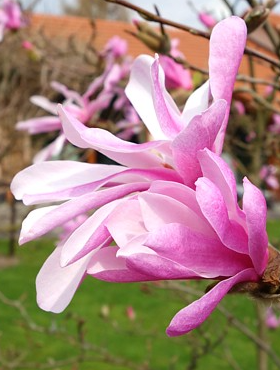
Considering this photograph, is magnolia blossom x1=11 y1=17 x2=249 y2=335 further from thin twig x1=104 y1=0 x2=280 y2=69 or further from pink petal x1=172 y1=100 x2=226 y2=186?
thin twig x1=104 y1=0 x2=280 y2=69

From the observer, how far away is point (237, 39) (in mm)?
527

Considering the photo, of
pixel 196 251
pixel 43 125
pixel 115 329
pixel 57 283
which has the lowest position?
pixel 115 329

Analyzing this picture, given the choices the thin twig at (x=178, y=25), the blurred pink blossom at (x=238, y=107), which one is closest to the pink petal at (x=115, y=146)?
the thin twig at (x=178, y=25)

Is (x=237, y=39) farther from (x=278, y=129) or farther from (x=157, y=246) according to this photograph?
(x=278, y=129)

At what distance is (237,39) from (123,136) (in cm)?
151

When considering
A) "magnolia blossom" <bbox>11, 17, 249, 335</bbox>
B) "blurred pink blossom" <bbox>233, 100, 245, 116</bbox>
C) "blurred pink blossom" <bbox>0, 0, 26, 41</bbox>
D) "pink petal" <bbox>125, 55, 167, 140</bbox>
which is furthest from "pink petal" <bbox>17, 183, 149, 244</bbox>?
"blurred pink blossom" <bbox>0, 0, 26, 41</bbox>

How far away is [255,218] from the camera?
476mm

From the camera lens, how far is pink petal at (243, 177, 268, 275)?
48 centimetres

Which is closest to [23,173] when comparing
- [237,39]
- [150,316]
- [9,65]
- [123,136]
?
[237,39]

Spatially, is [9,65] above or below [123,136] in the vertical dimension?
below

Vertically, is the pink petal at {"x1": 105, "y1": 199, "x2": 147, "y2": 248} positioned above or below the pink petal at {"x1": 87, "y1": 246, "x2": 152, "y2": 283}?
→ above

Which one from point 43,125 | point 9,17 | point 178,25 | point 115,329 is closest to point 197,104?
point 178,25

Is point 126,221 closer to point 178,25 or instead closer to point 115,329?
point 178,25

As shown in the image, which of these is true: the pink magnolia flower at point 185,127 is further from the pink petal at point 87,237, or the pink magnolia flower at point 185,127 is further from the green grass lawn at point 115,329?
the green grass lawn at point 115,329
